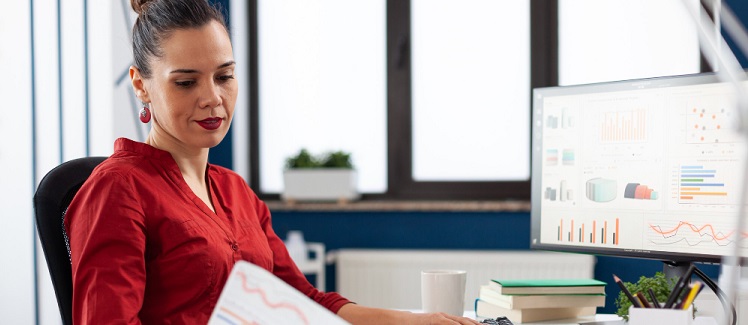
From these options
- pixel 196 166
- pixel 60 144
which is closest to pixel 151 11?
pixel 196 166

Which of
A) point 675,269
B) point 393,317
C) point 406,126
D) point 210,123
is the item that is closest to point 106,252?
point 210,123

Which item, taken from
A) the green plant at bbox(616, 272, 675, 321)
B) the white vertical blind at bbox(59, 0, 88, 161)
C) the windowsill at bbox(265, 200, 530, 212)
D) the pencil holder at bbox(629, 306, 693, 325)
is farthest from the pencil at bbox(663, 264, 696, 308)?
the windowsill at bbox(265, 200, 530, 212)

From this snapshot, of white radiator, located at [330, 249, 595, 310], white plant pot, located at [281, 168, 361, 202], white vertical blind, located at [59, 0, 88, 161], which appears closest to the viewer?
white vertical blind, located at [59, 0, 88, 161]

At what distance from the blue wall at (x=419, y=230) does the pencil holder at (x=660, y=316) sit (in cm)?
202

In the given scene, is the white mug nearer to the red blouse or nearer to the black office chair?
the red blouse

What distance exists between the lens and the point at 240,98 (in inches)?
134

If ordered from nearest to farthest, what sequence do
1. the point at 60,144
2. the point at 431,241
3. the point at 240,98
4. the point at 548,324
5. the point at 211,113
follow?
the point at 211,113, the point at 548,324, the point at 60,144, the point at 431,241, the point at 240,98

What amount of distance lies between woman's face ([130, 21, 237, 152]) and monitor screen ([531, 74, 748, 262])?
63cm

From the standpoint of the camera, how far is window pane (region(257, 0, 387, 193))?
3.38 meters

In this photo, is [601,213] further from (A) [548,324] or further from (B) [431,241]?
(B) [431,241]

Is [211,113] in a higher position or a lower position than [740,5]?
lower

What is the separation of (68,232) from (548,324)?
32.2 inches

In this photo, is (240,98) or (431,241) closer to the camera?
(431,241)

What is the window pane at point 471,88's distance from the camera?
10.7 feet
